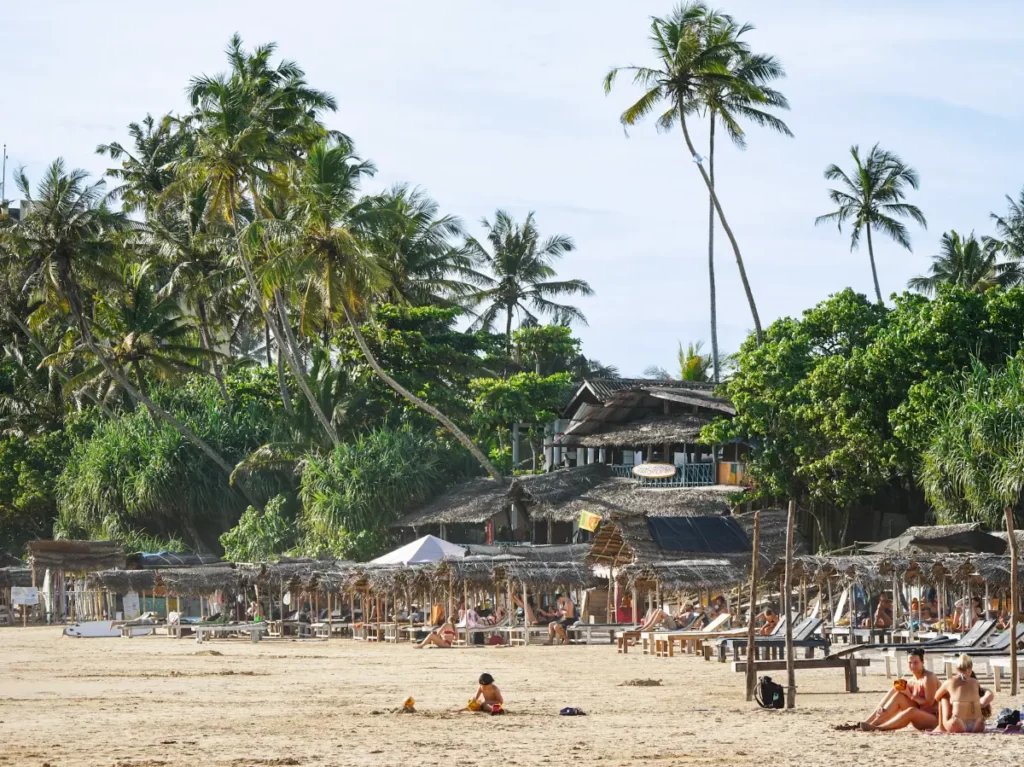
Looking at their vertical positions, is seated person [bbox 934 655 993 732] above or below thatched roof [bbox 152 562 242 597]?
below

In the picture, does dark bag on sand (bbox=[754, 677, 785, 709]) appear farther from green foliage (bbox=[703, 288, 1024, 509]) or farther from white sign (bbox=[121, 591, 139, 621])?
white sign (bbox=[121, 591, 139, 621])

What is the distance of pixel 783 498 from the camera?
3534cm

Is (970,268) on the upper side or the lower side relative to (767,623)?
upper

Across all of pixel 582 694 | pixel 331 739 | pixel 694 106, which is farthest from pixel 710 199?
pixel 331 739

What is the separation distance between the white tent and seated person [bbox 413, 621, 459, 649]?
280 centimetres

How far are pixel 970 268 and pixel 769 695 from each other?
37099mm

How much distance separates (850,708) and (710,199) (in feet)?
100

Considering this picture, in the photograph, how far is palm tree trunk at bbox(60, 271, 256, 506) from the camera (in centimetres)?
4116

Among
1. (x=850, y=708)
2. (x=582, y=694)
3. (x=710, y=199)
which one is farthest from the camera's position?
(x=710, y=199)

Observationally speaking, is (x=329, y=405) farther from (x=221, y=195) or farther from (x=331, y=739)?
(x=331, y=739)

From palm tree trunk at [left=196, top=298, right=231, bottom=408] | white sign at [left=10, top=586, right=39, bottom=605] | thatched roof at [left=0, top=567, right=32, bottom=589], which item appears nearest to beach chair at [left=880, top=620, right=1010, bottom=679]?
white sign at [left=10, top=586, right=39, bottom=605]

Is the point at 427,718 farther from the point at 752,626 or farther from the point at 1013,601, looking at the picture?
the point at 1013,601

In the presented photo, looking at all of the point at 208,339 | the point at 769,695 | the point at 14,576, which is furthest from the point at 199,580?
the point at 769,695

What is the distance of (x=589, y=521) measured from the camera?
112 ft
